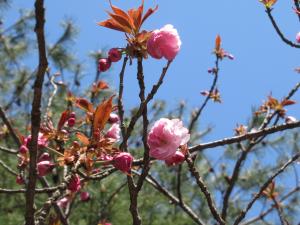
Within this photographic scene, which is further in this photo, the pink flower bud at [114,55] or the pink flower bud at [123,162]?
the pink flower bud at [114,55]

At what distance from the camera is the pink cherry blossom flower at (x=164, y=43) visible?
113cm

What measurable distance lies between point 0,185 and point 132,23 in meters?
3.13

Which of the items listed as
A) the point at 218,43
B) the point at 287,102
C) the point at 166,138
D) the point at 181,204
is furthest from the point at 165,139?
the point at 218,43

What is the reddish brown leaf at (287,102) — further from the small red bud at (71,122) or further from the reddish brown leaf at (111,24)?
the reddish brown leaf at (111,24)

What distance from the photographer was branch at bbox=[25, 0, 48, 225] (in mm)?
725

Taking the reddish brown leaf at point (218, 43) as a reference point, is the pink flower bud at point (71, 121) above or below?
below

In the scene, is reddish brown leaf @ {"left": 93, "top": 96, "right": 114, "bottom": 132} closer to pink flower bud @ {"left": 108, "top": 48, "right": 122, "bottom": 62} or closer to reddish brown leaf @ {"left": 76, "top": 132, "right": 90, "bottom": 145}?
reddish brown leaf @ {"left": 76, "top": 132, "right": 90, "bottom": 145}

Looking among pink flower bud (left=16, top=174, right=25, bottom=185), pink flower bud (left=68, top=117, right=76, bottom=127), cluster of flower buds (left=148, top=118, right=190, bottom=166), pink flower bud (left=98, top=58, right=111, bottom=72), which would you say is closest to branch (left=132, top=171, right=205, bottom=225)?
pink flower bud (left=68, top=117, right=76, bottom=127)

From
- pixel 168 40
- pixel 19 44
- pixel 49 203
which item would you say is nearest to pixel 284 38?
pixel 168 40

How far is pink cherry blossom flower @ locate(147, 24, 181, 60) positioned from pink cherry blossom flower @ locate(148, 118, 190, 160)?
0.16m

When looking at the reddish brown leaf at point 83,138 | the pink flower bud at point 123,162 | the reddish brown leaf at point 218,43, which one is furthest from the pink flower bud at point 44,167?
the reddish brown leaf at point 218,43

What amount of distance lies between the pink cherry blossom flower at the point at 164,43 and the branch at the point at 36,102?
41cm

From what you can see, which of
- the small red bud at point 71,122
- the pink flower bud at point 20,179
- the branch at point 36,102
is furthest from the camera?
the small red bud at point 71,122

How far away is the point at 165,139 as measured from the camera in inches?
43.4
